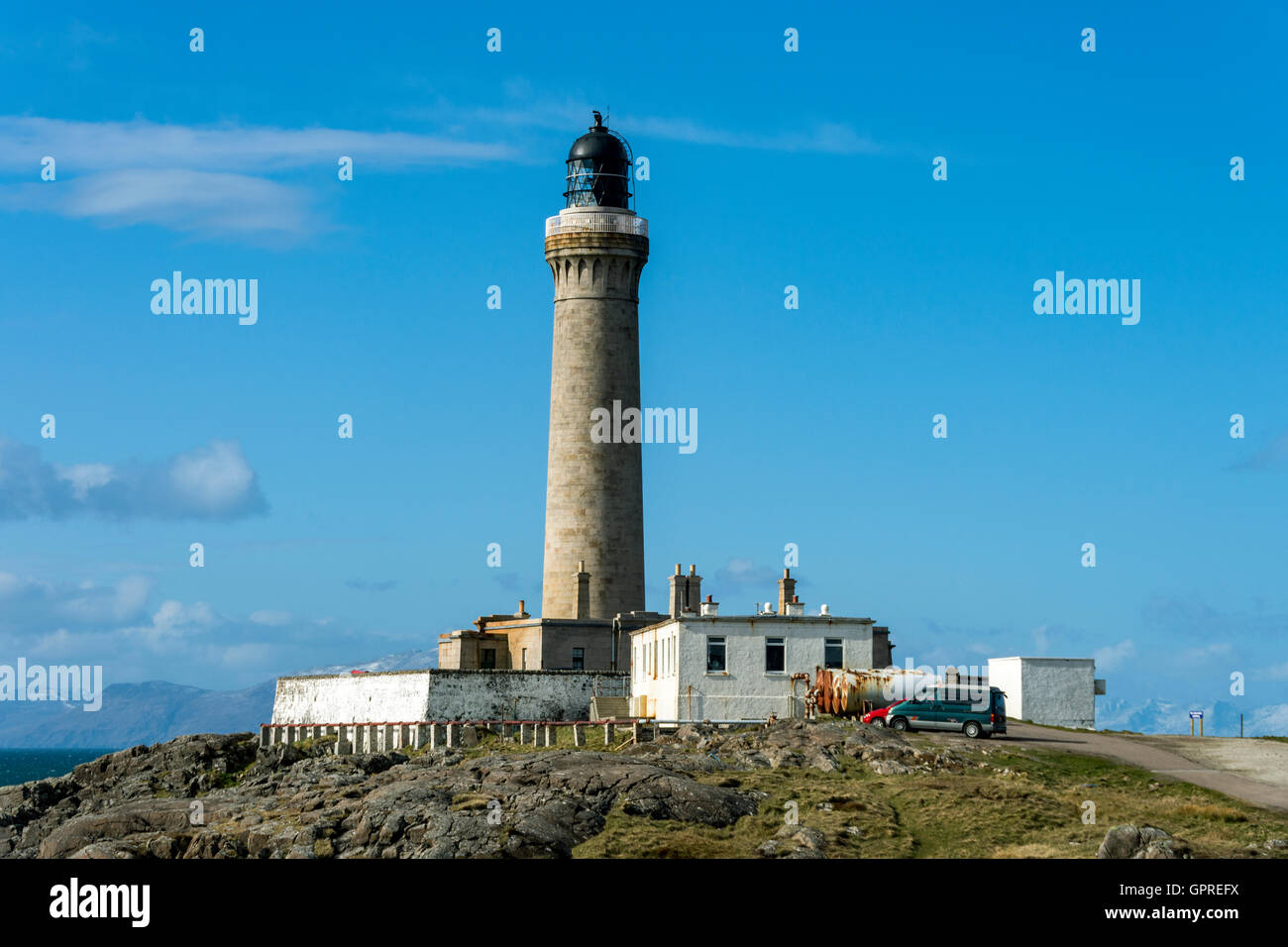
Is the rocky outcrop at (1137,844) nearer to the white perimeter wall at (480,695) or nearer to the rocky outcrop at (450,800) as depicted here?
the rocky outcrop at (450,800)

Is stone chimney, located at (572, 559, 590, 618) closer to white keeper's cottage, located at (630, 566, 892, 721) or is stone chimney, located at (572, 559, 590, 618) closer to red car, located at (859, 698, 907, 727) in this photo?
white keeper's cottage, located at (630, 566, 892, 721)

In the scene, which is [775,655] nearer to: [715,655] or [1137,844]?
[715,655]

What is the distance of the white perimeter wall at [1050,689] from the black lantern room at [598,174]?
92.5ft

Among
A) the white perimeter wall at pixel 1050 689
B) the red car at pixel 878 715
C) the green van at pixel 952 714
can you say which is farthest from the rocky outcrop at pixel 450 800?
the white perimeter wall at pixel 1050 689

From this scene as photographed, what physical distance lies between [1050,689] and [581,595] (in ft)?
69.2

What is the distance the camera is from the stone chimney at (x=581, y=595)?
7306 cm

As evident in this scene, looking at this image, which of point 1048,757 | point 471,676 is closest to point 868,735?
point 1048,757

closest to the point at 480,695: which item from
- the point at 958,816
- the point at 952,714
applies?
the point at 952,714

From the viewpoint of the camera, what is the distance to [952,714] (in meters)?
53.6

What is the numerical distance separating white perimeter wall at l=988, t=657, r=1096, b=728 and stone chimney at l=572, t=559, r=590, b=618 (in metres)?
19.3

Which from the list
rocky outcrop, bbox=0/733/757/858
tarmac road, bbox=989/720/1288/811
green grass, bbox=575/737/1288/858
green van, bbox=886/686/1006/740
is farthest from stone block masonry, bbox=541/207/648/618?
green grass, bbox=575/737/1288/858

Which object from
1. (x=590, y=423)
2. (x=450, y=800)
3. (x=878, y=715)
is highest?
(x=590, y=423)

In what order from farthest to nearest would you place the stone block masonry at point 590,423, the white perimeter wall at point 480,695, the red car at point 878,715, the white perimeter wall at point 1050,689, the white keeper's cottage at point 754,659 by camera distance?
the stone block masonry at point 590,423 < the white perimeter wall at point 480,695 < the white perimeter wall at point 1050,689 < the white keeper's cottage at point 754,659 < the red car at point 878,715
